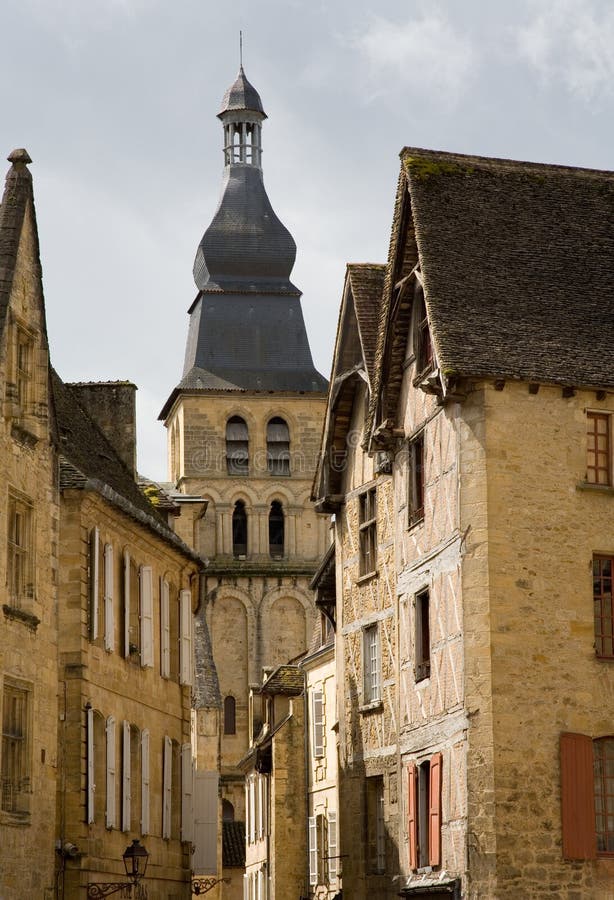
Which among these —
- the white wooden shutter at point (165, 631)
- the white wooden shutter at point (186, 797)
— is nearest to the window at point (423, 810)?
the white wooden shutter at point (165, 631)

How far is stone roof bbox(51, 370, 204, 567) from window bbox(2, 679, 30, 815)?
361cm

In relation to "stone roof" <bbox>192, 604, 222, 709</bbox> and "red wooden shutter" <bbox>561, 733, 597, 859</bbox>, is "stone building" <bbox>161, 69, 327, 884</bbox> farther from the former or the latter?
"red wooden shutter" <bbox>561, 733, 597, 859</bbox>

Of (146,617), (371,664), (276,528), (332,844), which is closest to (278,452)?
(276,528)

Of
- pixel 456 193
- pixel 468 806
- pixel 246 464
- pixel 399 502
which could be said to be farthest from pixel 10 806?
pixel 246 464

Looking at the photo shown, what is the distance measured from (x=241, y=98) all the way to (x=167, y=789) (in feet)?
178

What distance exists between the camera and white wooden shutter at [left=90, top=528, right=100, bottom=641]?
2941 cm

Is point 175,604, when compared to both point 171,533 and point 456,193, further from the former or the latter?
point 456,193

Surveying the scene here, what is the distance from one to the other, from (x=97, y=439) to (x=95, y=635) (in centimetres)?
654

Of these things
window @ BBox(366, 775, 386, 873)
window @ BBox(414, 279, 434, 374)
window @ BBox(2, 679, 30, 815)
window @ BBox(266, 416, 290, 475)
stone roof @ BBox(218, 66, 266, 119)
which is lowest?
window @ BBox(366, 775, 386, 873)

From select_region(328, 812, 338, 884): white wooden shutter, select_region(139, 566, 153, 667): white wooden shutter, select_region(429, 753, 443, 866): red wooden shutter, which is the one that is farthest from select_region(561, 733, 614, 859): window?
select_region(328, 812, 338, 884): white wooden shutter

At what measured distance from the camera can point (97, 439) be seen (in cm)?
3531

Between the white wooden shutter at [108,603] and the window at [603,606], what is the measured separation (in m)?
7.39

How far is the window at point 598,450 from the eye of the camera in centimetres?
2816

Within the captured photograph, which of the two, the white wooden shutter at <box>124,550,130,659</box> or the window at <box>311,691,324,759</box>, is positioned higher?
the white wooden shutter at <box>124,550,130,659</box>
